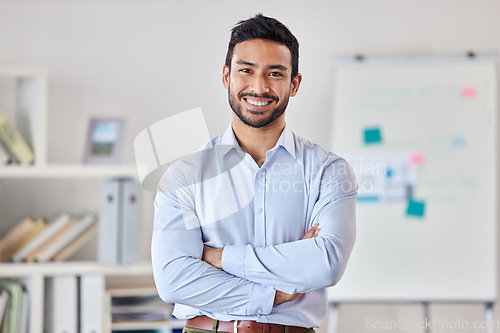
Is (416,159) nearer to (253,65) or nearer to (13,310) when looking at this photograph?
(253,65)

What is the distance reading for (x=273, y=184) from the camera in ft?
4.15

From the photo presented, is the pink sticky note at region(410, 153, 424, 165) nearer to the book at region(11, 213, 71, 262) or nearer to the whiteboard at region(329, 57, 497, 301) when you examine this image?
the whiteboard at region(329, 57, 497, 301)

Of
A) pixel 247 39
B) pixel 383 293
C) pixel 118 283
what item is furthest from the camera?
pixel 118 283

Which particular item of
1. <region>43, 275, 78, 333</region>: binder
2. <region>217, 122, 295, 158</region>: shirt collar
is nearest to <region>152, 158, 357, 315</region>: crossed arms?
<region>217, 122, 295, 158</region>: shirt collar

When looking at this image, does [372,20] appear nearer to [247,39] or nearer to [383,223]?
[383,223]

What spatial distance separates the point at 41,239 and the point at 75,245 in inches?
5.1

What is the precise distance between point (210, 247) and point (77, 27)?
1724 mm

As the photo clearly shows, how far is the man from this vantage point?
1194mm

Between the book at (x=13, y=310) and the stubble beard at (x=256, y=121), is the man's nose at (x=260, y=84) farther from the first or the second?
the book at (x=13, y=310)

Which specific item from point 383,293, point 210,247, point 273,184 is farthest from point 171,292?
point 383,293

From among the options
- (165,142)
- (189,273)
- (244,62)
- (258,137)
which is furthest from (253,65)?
(165,142)

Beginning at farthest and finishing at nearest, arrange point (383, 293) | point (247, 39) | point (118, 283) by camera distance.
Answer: point (118, 283), point (383, 293), point (247, 39)

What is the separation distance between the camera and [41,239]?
8.18 ft

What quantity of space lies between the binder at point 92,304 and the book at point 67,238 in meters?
0.16
